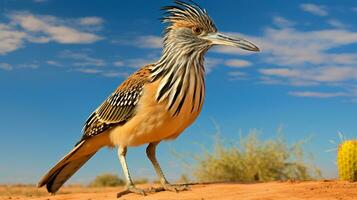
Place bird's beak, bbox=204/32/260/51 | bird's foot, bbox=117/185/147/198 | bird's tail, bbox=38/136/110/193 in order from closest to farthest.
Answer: bird's beak, bbox=204/32/260/51
bird's foot, bbox=117/185/147/198
bird's tail, bbox=38/136/110/193

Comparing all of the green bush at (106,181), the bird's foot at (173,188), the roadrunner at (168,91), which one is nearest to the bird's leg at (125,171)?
the roadrunner at (168,91)

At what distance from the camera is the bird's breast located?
765 centimetres

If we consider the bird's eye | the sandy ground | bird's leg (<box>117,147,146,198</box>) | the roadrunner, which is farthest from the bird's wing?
the sandy ground

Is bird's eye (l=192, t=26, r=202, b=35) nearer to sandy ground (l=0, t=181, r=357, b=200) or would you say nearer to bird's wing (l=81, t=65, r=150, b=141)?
bird's wing (l=81, t=65, r=150, b=141)

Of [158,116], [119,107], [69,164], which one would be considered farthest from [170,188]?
[69,164]

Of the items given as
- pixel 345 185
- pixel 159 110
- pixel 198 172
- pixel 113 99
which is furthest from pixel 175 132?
pixel 198 172

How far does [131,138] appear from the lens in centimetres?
791

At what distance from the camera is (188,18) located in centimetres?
809

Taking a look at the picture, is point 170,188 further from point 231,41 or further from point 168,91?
point 231,41

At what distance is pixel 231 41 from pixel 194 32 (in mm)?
525

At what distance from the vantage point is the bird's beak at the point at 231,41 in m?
7.77

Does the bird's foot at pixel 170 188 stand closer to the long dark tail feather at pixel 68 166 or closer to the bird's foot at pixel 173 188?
the bird's foot at pixel 173 188

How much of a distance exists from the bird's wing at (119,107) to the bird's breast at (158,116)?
0.46 ft

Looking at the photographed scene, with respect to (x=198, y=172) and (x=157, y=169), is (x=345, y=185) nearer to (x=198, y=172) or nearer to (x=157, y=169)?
(x=157, y=169)
